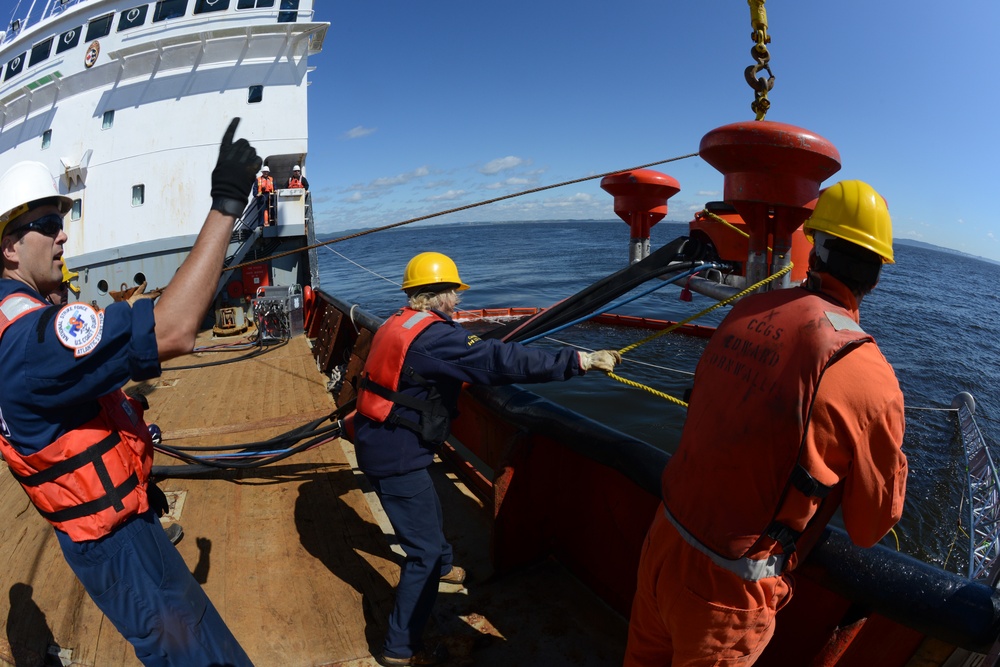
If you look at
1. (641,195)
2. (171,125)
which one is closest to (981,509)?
(641,195)

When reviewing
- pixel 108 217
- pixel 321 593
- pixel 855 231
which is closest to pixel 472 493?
pixel 321 593

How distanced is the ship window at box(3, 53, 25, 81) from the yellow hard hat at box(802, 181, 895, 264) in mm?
20629

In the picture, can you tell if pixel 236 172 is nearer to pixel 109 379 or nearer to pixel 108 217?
pixel 109 379

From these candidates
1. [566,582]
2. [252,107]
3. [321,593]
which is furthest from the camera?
[252,107]

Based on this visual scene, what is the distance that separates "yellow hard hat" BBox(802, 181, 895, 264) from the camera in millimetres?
1516

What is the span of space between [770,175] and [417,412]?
A: 2.06m

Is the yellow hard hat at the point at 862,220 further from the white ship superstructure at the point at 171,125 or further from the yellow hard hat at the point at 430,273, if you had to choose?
the white ship superstructure at the point at 171,125

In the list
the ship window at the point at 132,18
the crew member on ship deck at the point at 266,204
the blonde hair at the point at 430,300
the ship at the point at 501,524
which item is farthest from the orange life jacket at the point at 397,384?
the ship window at the point at 132,18

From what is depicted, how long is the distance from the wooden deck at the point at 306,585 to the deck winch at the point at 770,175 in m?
2.18

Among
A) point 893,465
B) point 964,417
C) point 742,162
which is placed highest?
point 742,162

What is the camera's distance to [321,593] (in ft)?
9.55

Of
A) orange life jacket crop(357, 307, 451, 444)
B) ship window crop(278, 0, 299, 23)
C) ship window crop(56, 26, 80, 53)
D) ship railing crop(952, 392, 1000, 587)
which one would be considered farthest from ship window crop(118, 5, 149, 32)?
ship railing crop(952, 392, 1000, 587)

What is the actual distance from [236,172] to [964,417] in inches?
543

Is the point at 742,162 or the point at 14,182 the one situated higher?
the point at 742,162
